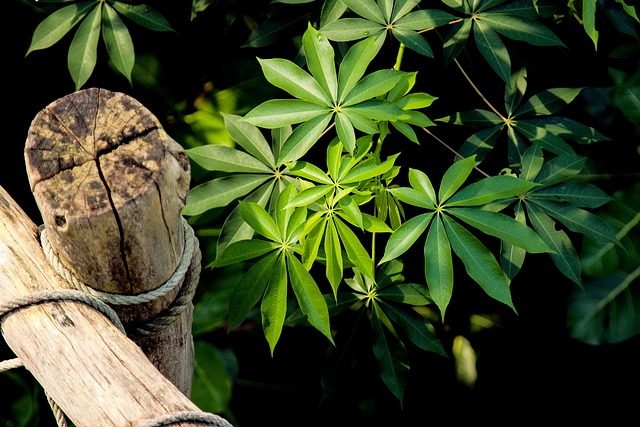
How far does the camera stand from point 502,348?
2.12 m

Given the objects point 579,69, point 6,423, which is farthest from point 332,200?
point 6,423

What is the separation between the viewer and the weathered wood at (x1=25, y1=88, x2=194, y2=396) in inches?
38.7

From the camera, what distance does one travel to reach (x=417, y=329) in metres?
1.73

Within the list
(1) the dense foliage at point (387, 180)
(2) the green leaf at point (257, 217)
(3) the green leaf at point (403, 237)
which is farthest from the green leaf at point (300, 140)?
(3) the green leaf at point (403, 237)

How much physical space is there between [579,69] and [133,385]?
1481 millimetres

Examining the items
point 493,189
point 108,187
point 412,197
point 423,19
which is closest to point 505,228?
point 493,189

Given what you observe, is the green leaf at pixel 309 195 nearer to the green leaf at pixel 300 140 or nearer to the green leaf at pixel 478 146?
the green leaf at pixel 300 140

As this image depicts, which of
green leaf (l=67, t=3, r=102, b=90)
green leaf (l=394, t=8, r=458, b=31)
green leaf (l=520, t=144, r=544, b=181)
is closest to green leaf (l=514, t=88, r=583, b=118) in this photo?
green leaf (l=520, t=144, r=544, b=181)

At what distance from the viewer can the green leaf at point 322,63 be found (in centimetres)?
132

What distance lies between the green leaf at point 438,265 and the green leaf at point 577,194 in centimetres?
33

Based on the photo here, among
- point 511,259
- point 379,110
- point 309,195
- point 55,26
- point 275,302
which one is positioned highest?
point 55,26

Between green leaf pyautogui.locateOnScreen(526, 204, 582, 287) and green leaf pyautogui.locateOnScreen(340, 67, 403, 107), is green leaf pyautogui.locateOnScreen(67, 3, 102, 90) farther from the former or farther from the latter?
green leaf pyautogui.locateOnScreen(526, 204, 582, 287)

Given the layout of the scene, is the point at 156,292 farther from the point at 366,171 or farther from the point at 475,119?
the point at 475,119

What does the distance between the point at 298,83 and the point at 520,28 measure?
541 millimetres
